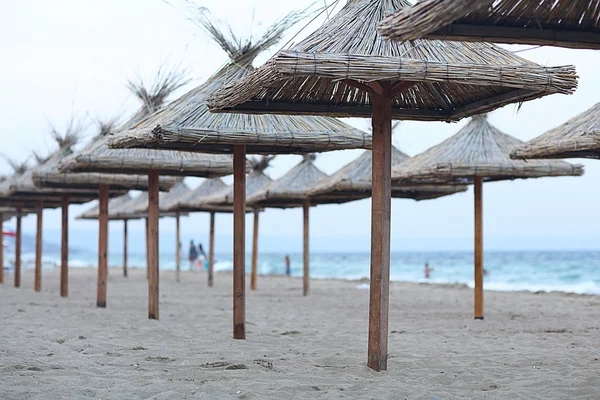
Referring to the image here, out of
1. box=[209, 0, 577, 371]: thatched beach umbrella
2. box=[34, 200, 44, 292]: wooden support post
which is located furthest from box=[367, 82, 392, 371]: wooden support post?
box=[34, 200, 44, 292]: wooden support post

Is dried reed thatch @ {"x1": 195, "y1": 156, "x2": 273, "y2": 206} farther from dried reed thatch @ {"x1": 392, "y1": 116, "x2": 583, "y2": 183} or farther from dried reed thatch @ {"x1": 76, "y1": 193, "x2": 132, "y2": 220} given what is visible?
dried reed thatch @ {"x1": 76, "y1": 193, "x2": 132, "y2": 220}

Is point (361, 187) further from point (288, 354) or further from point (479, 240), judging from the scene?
point (288, 354)

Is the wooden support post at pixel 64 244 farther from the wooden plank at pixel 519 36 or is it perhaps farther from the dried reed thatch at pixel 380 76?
the wooden plank at pixel 519 36

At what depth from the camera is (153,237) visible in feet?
27.9

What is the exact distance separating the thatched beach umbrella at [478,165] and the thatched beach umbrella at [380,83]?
2.83 meters

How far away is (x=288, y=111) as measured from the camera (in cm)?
573

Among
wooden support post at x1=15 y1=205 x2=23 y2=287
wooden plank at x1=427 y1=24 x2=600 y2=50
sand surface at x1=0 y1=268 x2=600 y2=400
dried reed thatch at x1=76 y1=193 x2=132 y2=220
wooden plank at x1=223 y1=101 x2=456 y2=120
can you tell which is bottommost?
sand surface at x1=0 y1=268 x2=600 y2=400

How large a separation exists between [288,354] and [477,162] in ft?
12.1

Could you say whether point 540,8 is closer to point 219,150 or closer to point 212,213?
point 219,150

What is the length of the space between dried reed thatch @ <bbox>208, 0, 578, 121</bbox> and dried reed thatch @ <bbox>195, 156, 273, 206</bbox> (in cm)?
944

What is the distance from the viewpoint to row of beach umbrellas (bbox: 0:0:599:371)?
429 centimetres

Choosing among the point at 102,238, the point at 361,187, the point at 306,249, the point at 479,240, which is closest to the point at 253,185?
the point at 306,249

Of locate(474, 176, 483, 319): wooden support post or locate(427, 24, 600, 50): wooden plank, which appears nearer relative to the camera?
locate(427, 24, 600, 50): wooden plank

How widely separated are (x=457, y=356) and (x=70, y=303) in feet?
22.4
